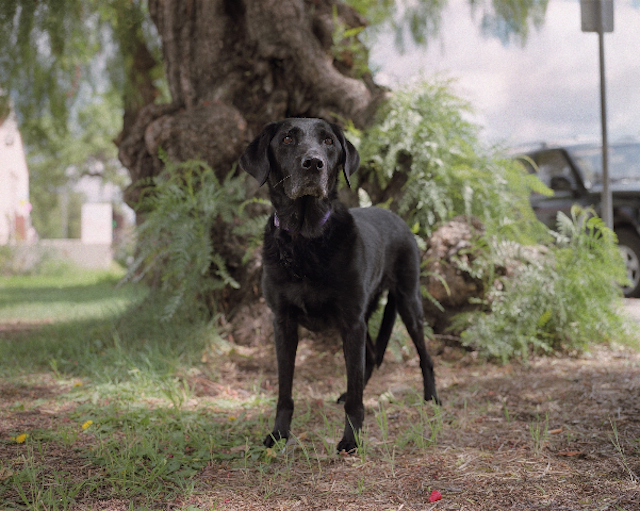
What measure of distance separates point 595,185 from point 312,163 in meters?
7.06

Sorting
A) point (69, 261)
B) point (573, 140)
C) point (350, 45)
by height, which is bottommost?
point (69, 261)

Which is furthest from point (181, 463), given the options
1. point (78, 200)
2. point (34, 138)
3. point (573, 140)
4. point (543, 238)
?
point (78, 200)

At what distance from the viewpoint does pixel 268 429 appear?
312 cm

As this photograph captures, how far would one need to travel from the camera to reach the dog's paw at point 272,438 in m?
2.86

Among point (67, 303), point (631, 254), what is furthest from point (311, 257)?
point (67, 303)

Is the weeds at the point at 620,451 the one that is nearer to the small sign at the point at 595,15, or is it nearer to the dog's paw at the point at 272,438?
the dog's paw at the point at 272,438

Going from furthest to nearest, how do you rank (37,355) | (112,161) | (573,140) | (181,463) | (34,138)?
(112,161), (573,140), (34,138), (37,355), (181,463)

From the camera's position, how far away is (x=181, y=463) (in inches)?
103

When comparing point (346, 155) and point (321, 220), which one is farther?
point (346, 155)

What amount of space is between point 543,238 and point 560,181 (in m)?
3.77

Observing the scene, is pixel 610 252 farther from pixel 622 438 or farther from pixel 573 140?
pixel 573 140

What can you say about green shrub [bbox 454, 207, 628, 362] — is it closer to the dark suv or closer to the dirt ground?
the dirt ground

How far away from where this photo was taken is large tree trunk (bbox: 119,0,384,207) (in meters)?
5.73

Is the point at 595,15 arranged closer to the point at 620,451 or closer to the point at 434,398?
the point at 434,398
